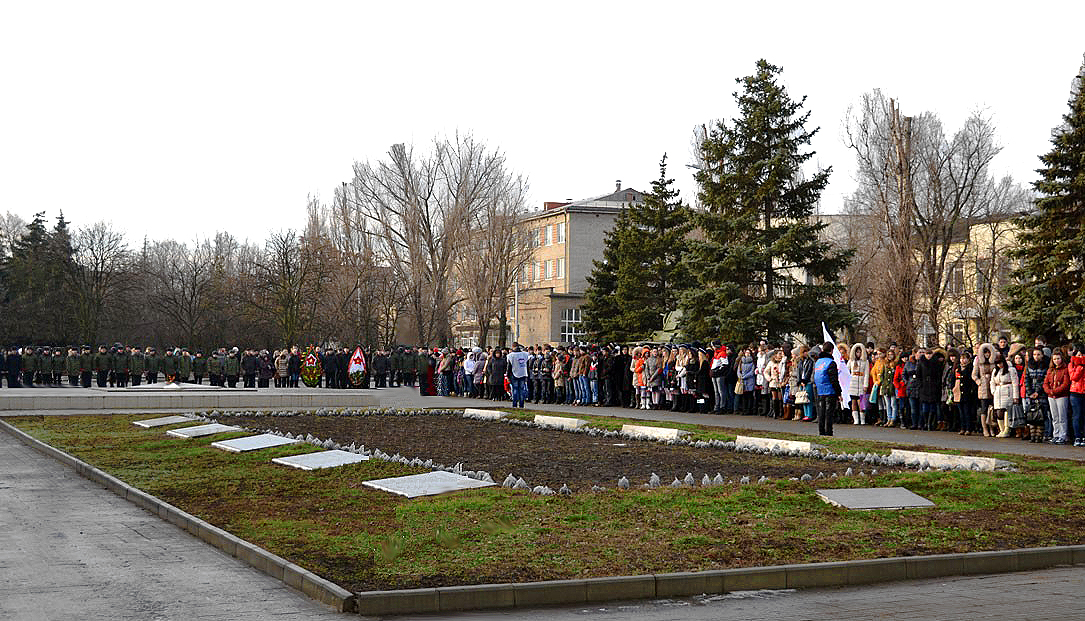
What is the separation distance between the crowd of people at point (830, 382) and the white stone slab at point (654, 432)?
9.13 feet

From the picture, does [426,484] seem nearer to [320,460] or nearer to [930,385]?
[320,460]

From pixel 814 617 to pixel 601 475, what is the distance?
7.03 metres

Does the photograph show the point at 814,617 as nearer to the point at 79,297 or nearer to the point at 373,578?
the point at 373,578

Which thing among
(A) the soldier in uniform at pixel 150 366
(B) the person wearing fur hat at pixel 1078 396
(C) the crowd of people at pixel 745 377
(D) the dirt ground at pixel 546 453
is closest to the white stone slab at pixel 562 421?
(D) the dirt ground at pixel 546 453

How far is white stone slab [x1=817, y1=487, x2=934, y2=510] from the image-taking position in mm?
11328

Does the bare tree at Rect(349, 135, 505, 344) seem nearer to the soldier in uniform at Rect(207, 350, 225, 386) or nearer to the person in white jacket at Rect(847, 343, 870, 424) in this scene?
the soldier in uniform at Rect(207, 350, 225, 386)

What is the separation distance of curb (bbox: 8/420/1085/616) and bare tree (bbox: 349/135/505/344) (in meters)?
53.9

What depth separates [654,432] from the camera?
2097 cm

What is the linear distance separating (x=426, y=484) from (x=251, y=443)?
21.5 feet

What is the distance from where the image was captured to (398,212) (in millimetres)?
65500

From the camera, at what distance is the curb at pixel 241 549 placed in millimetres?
8117

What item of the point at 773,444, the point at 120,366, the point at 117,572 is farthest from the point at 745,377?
the point at 120,366

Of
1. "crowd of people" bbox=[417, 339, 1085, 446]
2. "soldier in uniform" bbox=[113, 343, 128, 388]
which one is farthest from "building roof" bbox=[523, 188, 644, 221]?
"crowd of people" bbox=[417, 339, 1085, 446]

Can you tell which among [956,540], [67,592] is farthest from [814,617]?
[67,592]
